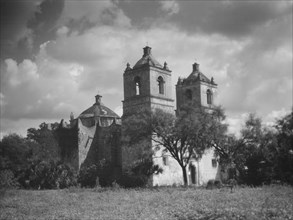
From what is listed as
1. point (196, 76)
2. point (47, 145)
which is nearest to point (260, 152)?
point (196, 76)

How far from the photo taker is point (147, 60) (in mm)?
33156

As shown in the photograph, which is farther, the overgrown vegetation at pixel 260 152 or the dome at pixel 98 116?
the dome at pixel 98 116

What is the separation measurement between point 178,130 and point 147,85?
652 centimetres

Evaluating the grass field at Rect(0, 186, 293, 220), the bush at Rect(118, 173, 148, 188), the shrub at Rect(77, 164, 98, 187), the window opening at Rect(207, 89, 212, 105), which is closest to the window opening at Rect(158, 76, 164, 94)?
the bush at Rect(118, 173, 148, 188)

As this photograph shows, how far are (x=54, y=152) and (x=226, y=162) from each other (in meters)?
14.5

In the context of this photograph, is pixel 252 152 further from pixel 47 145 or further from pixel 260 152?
pixel 47 145

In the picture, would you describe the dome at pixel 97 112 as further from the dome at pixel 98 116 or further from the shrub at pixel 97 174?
the shrub at pixel 97 174

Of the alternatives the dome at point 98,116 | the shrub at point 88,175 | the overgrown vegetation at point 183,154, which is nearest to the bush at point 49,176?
the overgrown vegetation at point 183,154

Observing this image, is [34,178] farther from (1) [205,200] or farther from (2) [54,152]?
(1) [205,200]

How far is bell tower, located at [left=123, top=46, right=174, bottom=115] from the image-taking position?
105ft

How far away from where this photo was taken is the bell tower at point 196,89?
38.5 m

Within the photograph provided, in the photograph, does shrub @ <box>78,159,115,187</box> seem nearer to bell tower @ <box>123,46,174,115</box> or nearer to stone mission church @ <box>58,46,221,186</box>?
stone mission church @ <box>58,46,221,186</box>

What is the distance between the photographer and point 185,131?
2684 cm

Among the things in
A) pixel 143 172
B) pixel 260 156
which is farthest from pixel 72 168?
pixel 260 156
